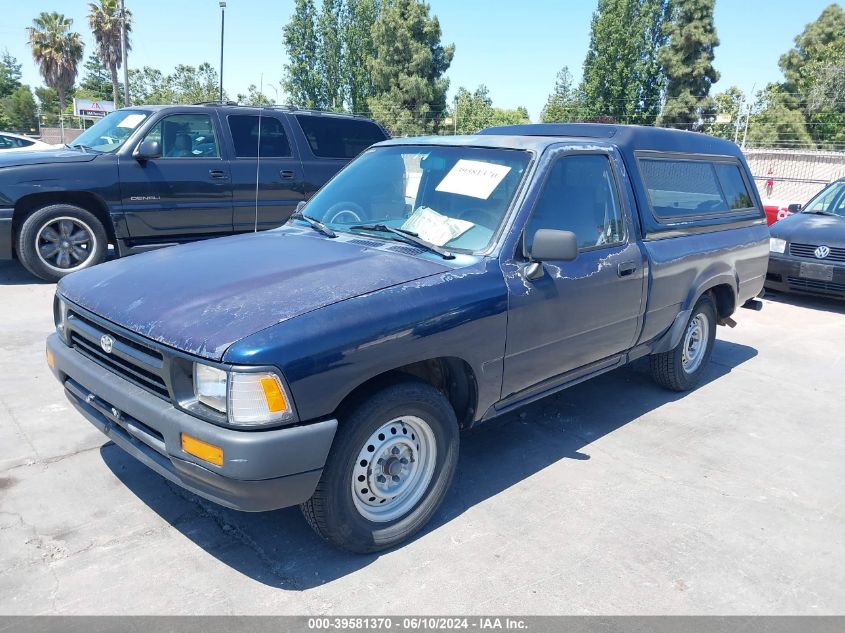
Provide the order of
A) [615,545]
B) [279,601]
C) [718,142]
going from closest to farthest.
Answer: [279,601] < [615,545] < [718,142]

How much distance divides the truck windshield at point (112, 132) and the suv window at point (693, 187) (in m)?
5.93

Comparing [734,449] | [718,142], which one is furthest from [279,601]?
[718,142]

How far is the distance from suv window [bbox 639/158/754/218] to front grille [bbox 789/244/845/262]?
3.42 m

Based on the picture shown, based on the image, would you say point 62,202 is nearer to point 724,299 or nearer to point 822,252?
point 724,299

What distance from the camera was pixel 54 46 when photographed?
4847 centimetres

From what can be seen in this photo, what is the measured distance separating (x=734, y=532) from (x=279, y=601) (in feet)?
7.40

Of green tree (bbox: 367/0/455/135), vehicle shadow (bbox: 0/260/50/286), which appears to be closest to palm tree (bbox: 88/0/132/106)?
green tree (bbox: 367/0/455/135)

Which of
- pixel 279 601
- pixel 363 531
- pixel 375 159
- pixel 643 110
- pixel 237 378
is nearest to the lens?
pixel 237 378

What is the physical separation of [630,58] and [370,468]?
48512 mm

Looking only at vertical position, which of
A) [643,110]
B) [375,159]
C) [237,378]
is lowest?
[237,378]

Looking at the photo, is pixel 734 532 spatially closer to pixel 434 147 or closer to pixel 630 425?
pixel 630 425

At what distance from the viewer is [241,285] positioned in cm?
290

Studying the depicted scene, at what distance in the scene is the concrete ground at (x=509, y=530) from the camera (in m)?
2.70

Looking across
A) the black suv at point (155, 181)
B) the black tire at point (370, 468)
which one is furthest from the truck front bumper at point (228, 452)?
the black suv at point (155, 181)
